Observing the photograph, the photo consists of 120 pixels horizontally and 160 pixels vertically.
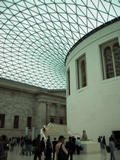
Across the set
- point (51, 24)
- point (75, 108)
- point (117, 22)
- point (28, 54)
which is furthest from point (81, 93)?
point (28, 54)

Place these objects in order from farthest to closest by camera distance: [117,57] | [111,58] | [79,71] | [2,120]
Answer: [2,120] < [79,71] < [111,58] < [117,57]

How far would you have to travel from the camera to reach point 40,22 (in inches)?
1249

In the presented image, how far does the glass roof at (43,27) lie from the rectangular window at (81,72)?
550 cm

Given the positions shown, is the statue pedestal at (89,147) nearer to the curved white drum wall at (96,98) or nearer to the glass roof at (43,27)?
the curved white drum wall at (96,98)

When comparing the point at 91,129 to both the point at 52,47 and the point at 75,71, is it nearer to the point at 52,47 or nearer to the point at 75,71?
the point at 75,71

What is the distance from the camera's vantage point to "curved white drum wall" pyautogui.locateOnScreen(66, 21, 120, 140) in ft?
68.3

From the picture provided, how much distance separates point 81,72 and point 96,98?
7224 mm

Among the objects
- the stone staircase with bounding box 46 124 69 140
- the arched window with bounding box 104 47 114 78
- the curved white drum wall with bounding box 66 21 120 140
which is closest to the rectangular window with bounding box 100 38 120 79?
the arched window with bounding box 104 47 114 78

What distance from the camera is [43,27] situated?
3281 centimetres

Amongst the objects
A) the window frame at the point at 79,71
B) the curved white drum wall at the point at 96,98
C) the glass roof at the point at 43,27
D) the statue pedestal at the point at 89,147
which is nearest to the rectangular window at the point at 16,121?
the glass roof at the point at 43,27

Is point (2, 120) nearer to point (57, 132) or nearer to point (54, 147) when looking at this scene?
point (57, 132)

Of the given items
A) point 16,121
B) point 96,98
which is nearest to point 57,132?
point 96,98

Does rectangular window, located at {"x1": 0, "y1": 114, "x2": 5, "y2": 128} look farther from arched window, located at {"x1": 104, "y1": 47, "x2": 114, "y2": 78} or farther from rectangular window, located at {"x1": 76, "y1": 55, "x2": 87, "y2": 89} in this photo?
arched window, located at {"x1": 104, "y1": 47, "x2": 114, "y2": 78}

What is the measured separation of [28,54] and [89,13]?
65.3ft
